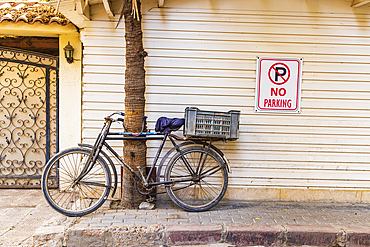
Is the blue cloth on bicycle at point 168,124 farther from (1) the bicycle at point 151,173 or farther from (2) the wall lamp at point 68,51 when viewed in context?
(2) the wall lamp at point 68,51

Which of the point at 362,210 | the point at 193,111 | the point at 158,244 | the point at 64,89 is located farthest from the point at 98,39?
the point at 362,210

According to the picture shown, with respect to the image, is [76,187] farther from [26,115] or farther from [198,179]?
[26,115]

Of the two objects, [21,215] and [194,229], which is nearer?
[194,229]

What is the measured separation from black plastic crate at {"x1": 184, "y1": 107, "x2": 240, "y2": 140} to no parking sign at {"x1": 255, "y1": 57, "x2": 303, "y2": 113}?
0.90m

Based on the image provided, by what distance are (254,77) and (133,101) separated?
6.94 ft

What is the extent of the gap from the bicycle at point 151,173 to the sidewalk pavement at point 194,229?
28 centimetres

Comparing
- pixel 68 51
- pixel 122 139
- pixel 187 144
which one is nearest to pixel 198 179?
pixel 187 144

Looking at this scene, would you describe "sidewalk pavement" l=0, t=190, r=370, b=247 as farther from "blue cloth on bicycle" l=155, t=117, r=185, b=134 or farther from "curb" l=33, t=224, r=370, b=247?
"blue cloth on bicycle" l=155, t=117, r=185, b=134

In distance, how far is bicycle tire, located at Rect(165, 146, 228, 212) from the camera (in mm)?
4652

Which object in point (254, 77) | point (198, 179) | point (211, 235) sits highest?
point (254, 77)

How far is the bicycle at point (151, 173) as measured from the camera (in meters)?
4.31

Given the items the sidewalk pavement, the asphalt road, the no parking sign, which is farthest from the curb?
the no parking sign

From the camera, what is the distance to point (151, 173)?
15.1 ft

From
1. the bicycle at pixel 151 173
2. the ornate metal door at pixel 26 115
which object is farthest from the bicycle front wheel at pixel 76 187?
the ornate metal door at pixel 26 115
